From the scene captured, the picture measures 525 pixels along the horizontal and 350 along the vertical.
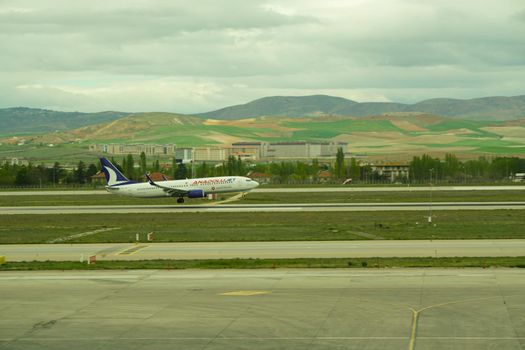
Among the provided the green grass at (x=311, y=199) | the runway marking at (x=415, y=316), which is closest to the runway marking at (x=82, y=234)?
the green grass at (x=311, y=199)

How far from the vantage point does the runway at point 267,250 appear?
4725 cm

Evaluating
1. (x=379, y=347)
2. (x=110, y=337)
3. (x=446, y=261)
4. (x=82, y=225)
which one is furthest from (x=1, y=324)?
(x=82, y=225)

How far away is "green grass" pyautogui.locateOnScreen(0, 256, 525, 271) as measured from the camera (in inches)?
1622

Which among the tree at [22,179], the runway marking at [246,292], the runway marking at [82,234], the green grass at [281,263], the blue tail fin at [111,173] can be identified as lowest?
the runway marking at [82,234]

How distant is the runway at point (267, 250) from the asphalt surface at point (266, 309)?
23.7 feet

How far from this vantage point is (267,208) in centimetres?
8850

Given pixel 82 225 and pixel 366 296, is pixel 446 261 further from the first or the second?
pixel 82 225

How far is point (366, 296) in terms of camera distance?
3284 cm

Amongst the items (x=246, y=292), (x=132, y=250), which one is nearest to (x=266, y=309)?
(x=246, y=292)

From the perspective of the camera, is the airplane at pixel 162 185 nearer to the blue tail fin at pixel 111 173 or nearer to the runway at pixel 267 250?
the blue tail fin at pixel 111 173

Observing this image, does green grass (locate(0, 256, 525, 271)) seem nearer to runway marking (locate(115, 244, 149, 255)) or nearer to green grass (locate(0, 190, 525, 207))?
runway marking (locate(115, 244, 149, 255))

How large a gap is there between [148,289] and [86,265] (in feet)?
29.3

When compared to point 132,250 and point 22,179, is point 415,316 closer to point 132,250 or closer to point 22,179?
point 132,250

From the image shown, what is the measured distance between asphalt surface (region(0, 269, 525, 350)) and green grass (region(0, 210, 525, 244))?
1793cm
